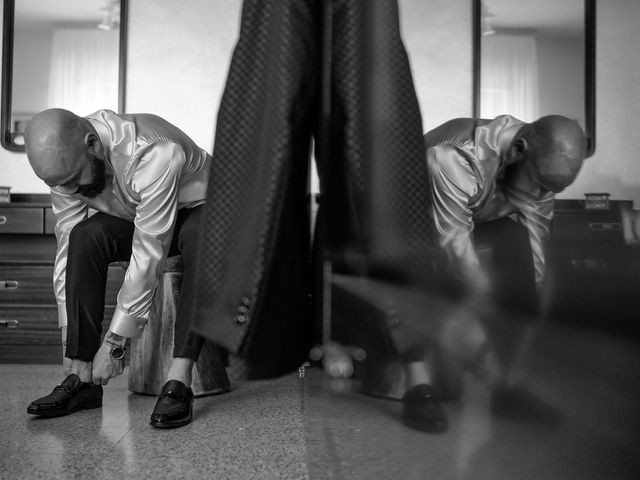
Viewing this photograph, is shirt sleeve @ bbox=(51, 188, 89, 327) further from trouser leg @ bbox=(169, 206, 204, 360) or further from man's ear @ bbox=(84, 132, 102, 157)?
trouser leg @ bbox=(169, 206, 204, 360)

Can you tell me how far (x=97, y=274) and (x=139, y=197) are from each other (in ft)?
0.79

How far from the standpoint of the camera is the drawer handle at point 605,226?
0.27 meters

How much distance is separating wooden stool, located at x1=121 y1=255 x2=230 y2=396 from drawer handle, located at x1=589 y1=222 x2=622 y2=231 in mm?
1489

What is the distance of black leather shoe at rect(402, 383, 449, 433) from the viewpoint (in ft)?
1.20

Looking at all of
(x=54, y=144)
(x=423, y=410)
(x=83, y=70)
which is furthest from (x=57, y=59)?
(x=423, y=410)

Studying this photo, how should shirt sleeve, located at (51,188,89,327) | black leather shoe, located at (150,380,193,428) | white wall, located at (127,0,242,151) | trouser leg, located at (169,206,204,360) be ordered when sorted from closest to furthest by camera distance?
black leather shoe, located at (150,380,193,428) → trouser leg, located at (169,206,204,360) → shirt sleeve, located at (51,188,89,327) → white wall, located at (127,0,242,151)

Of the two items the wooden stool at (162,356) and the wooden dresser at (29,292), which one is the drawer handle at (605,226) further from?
the wooden dresser at (29,292)

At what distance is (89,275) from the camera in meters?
1.54

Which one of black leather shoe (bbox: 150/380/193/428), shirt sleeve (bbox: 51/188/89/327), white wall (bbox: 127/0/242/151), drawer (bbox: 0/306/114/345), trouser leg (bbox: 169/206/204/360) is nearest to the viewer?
black leather shoe (bbox: 150/380/193/428)

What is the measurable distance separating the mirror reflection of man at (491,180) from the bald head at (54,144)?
1367mm

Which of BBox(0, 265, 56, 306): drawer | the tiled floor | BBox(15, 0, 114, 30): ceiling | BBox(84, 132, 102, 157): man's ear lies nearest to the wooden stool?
BBox(84, 132, 102, 157): man's ear

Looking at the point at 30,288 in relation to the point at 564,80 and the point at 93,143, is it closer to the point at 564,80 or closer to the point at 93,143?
the point at 93,143

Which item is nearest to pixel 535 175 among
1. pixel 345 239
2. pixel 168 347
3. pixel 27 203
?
pixel 345 239

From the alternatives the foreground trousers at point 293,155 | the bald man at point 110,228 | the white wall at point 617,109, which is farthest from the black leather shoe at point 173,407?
the white wall at point 617,109
